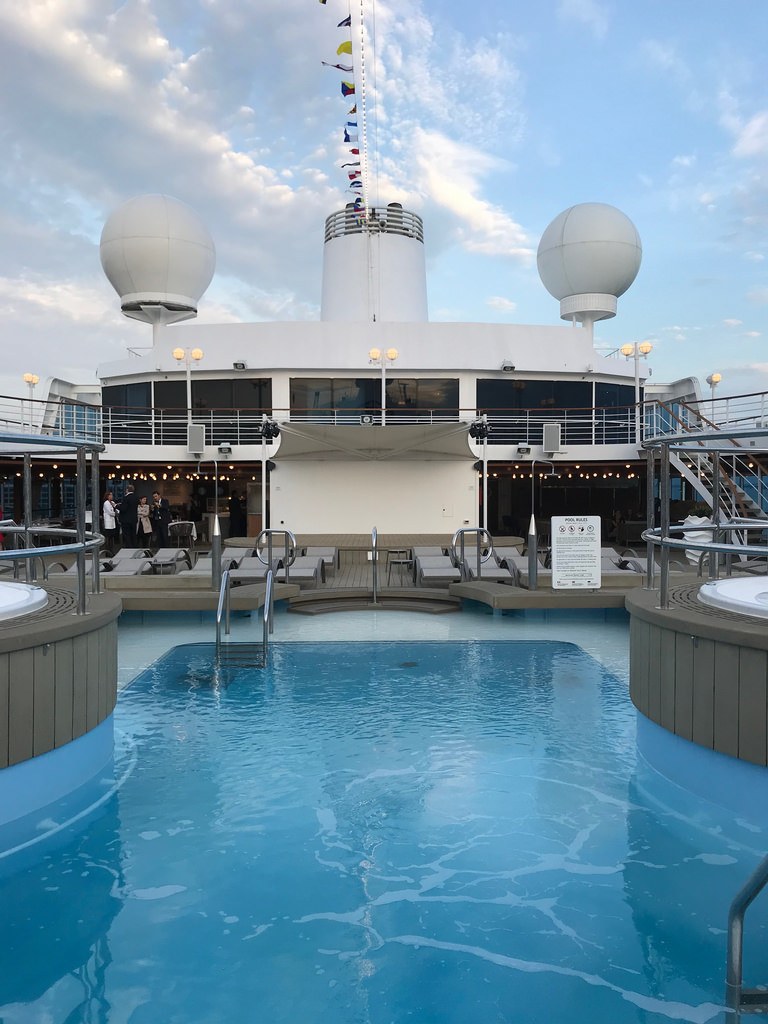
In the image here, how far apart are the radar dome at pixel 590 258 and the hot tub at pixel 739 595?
62.1 feet

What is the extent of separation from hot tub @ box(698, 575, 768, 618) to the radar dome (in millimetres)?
18934

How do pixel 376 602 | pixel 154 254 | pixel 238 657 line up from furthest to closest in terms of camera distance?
pixel 154 254, pixel 376 602, pixel 238 657

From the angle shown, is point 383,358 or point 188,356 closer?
point 383,358

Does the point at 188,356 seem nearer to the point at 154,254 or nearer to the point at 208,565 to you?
the point at 154,254

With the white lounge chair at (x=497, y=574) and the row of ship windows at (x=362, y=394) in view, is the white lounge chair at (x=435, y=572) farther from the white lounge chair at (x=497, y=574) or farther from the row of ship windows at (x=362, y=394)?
the row of ship windows at (x=362, y=394)

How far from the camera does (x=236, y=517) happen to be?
22672 millimetres

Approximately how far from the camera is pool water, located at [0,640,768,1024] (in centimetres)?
267

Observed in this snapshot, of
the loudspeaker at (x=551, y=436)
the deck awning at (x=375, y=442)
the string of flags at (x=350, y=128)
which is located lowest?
the deck awning at (x=375, y=442)

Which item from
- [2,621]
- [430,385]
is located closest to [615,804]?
[2,621]

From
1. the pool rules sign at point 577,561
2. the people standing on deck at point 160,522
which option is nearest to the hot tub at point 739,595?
the pool rules sign at point 577,561

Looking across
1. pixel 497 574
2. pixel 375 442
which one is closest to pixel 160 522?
pixel 375 442

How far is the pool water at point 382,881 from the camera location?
2666mm

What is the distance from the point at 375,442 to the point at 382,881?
12533mm

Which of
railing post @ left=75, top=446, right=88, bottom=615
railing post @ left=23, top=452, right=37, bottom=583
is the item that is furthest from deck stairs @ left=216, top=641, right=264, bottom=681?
railing post @ left=75, top=446, right=88, bottom=615
